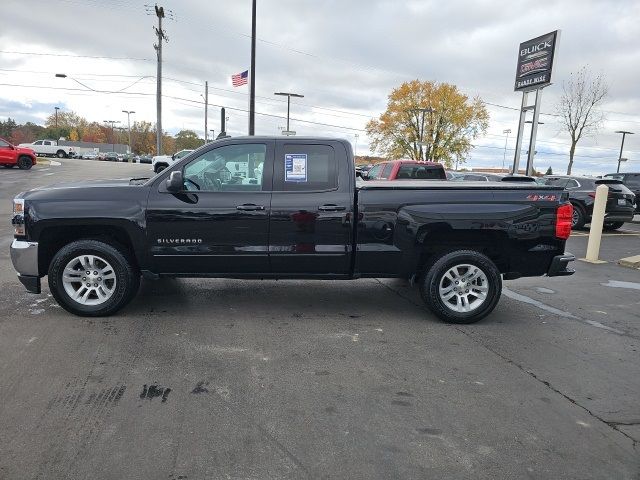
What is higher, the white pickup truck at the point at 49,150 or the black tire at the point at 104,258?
the white pickup truck at the point at 49,150

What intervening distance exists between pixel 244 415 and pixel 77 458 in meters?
0.99

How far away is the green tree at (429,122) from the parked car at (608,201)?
40.8 m

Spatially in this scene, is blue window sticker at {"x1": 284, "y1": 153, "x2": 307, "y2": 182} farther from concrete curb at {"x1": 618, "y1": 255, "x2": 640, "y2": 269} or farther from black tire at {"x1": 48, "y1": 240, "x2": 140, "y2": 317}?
concrete curb at {"x1": 618, "y1": 255, "x2": 640, "y2": 269}

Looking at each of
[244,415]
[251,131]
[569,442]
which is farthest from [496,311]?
[251,131]

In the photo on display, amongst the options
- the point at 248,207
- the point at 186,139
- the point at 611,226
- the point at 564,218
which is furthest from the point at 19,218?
the point at 186,139

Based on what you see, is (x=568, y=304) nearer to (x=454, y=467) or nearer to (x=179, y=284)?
(x=454, y=467)

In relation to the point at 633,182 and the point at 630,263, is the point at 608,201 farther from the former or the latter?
the point at 633,182

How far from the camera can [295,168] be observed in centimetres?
510

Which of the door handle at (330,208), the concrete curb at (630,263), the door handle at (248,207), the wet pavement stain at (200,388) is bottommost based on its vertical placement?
the wet pavement stain at (200,388)

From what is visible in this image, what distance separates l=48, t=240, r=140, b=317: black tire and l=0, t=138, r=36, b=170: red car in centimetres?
2625

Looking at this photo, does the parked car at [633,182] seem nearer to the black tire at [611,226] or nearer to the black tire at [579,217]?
the black tire at [611,226]

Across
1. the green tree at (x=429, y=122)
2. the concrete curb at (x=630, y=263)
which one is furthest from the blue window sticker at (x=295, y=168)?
the green tree at (x=429, y=122)

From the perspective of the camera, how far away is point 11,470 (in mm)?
2559

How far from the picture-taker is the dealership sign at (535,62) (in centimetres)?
2423
